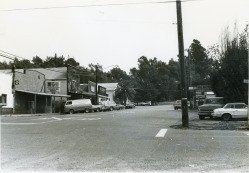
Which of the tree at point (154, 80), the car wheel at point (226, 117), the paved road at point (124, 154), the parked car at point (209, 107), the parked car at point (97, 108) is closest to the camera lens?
the paved road at point (124, 154)

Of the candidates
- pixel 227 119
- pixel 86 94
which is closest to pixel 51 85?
pixel 86 94

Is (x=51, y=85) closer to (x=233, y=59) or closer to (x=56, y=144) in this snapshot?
(x=233, y=59)

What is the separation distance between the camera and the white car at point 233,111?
990 inches

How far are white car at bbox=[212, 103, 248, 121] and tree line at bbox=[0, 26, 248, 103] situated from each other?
11.2 ft

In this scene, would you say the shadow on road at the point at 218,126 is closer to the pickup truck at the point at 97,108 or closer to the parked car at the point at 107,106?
the pickup truck at the point at 97,108

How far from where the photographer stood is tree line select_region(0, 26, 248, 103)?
33.4m

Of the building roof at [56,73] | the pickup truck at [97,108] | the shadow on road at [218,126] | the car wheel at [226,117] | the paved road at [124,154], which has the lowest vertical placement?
the paved road at [124,154]

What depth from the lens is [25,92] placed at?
45031 mm

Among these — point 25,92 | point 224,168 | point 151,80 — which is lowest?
point 224,168

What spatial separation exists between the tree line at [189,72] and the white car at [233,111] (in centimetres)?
343

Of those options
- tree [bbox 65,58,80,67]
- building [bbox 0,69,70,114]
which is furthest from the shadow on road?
tree [bbox 65,58,80,67]

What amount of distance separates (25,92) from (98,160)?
3726cm

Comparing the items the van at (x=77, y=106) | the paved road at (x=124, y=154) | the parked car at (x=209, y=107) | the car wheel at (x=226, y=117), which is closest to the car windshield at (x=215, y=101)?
the parked car at (x=209, y=107)

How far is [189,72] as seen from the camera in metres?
56.8
